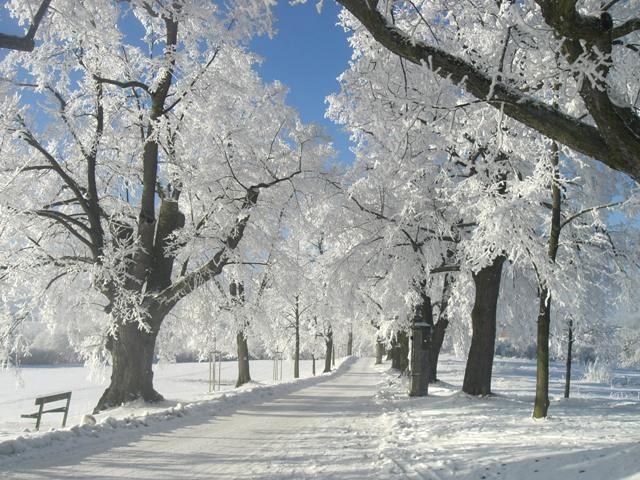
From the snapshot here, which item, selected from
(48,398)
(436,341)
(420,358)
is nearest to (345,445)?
(420,358)

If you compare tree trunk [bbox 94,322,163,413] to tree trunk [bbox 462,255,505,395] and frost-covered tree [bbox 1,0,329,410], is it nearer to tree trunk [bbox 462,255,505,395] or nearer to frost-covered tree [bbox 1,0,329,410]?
frost-covered tree [bbox 1,0,329,410]

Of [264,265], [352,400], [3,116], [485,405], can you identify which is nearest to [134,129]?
[3,116]

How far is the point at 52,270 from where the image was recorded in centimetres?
1293

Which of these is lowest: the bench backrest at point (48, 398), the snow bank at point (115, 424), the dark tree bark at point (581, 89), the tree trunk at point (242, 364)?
the tree trunk at point (242, 364)

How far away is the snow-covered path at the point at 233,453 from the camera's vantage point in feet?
18.5

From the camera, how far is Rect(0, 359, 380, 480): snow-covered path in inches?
222

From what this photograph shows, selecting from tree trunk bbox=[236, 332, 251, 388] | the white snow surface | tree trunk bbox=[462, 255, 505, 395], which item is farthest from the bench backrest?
tree trunk bbox=[236, 332, 251, 388]

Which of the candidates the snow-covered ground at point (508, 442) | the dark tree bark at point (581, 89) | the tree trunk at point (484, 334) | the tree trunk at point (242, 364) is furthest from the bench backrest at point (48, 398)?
the dark tree bark at point (581, 89)

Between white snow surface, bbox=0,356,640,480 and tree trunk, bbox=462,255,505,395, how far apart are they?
44.5 inches

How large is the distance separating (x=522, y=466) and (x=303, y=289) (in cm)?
1049

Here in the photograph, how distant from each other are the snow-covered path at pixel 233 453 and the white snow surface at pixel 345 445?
0.6 inches

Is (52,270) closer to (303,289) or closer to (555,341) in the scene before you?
(303,289)

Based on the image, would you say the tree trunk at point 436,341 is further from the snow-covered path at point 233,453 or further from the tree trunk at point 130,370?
the tree trunk at point 130,370

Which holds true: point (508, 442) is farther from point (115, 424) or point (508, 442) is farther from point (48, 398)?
point (48, 398)
